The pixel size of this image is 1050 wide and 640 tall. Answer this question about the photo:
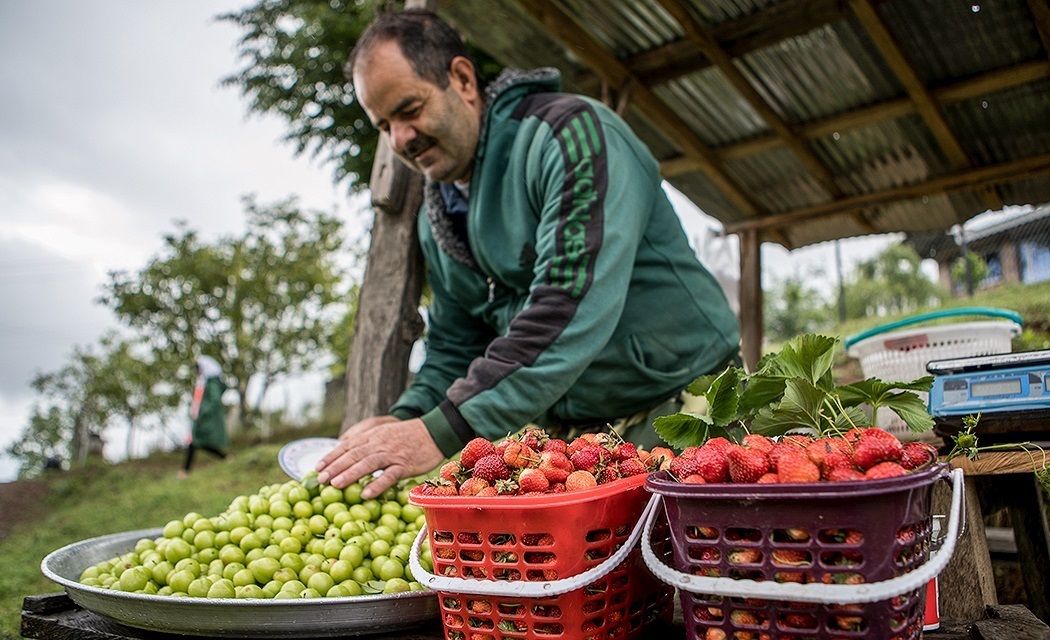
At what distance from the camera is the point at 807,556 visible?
2.97ft

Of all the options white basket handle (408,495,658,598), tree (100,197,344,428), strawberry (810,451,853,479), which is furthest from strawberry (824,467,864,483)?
tree (100,197,344,428)

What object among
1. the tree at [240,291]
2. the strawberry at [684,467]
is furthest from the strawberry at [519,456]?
the tree at [240,291]

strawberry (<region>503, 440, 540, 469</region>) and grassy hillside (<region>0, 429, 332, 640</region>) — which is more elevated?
strawberry (<region>503, 440, 540, 469</region>)

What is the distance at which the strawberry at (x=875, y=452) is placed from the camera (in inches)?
38.8

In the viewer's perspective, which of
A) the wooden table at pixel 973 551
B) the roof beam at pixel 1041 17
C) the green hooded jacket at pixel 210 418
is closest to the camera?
the wooden table at pixel 973 551

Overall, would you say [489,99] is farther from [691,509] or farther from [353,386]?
[691,509]

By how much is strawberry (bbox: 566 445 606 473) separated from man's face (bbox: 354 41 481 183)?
1384mm

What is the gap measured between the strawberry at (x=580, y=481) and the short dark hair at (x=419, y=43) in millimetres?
1539

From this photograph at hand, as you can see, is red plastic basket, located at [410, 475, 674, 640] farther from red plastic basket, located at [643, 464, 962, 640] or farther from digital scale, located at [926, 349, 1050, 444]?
digital scale, located at [926, 349, 1050, 444]

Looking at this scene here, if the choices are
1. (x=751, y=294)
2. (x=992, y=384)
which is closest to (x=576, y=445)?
(x=992, y=384)

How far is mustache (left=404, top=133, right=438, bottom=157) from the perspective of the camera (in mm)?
2320

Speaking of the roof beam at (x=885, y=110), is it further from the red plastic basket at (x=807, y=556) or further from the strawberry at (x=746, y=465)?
the strawberry at (x=746, y=465)

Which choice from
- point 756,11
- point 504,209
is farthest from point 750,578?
point 756,11

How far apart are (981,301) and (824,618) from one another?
13571 millimetres
